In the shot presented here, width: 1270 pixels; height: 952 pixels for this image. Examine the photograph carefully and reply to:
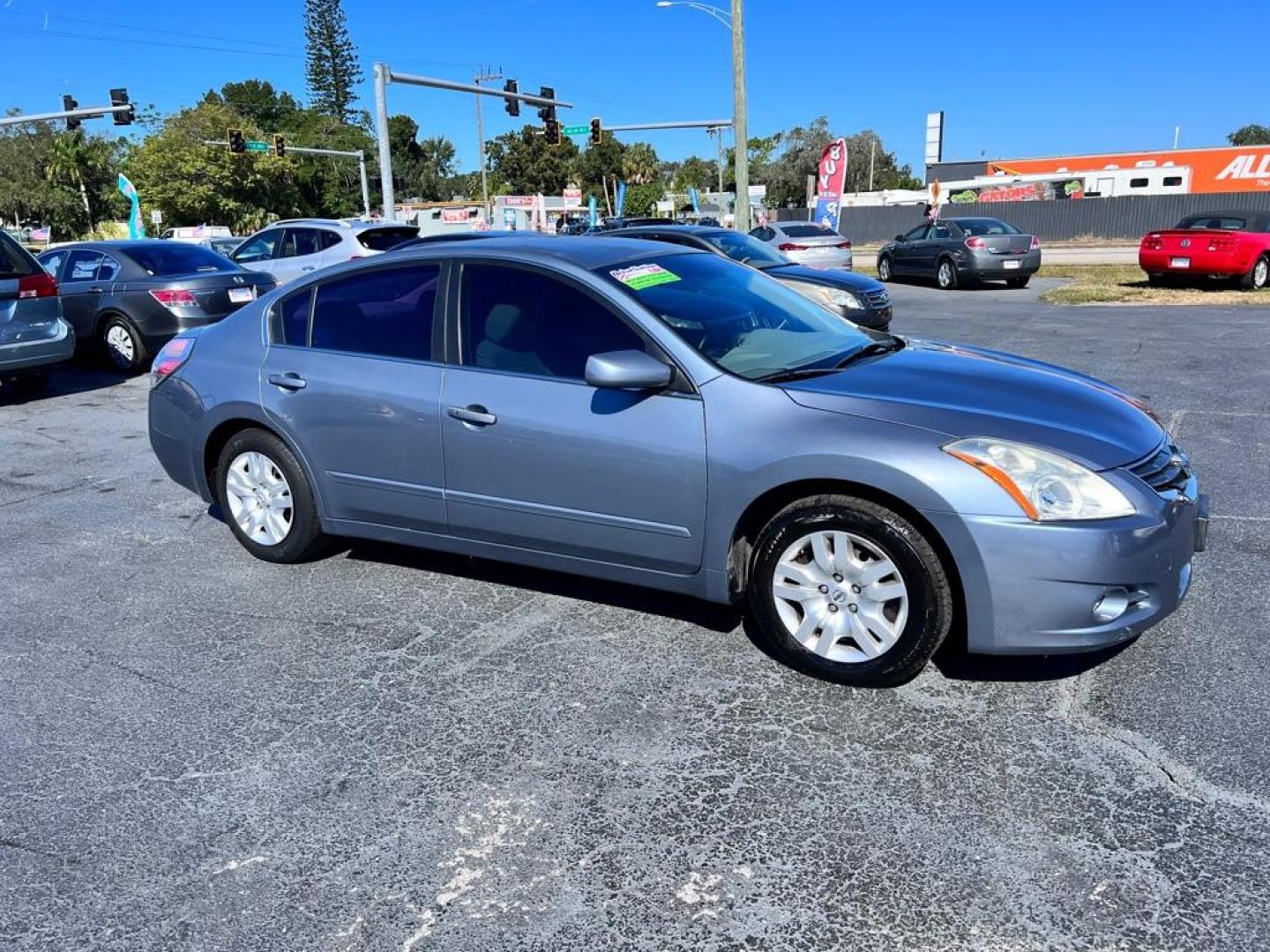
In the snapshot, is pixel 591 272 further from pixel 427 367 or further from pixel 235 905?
pixel 235 905

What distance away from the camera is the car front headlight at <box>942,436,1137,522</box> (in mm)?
3303

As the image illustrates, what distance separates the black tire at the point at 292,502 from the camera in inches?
194

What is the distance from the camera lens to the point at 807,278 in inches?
460

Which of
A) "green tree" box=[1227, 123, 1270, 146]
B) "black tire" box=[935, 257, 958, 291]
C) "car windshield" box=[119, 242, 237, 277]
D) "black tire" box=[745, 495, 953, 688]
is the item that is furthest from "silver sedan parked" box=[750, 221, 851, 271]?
"green tree" box=[1227, 123, 1270, 146]

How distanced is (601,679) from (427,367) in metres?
1.60

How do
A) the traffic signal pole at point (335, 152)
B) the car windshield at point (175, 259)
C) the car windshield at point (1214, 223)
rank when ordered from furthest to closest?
the traffic signal pole at point (335, 152) < the car windshield at point (1214, 223) < the car windshield at point (175, 259)

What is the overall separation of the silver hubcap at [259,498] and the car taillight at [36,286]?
6104 mm

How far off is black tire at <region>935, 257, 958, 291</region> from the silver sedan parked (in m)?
2.09

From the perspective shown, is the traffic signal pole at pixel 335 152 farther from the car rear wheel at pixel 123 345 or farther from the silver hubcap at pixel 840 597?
the silver hubcap at pixel 840 597

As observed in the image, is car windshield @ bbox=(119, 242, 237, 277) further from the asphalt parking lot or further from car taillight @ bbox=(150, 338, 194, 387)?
the asphalt parking lot

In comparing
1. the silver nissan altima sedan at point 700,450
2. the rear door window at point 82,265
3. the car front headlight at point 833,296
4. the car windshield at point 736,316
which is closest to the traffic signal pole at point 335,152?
the rear door window at point 82,265

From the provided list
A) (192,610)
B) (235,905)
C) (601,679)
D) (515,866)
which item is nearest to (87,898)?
(235,905)

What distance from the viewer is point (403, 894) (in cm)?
268

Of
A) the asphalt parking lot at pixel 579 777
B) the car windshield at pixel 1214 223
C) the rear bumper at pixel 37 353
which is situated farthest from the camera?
the car windshield at pixel 1214 223
